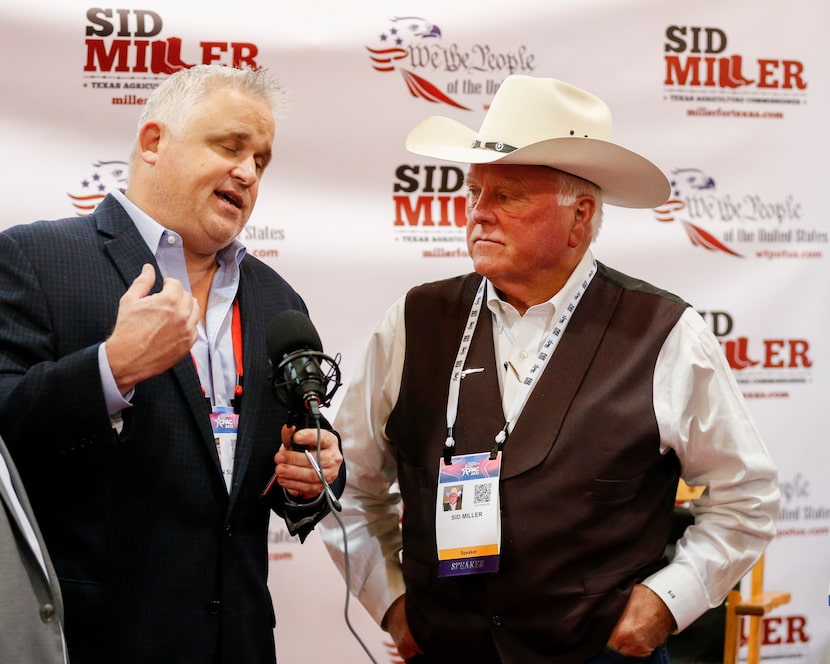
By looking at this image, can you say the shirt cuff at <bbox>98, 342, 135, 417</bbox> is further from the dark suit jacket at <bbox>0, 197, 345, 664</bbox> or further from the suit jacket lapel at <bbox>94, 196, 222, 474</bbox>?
the suit jacket lapel at <bbox>94, 196, 222, 474</bbox>

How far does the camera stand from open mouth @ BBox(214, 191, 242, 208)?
2291 millimetres

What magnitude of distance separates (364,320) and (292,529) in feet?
5.00

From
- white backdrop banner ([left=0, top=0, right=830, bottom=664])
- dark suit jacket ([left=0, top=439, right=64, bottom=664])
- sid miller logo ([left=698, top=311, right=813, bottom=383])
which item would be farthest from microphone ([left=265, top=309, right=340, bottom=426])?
sid miller logo ([left=698, top=311, right=813, bottom=383])

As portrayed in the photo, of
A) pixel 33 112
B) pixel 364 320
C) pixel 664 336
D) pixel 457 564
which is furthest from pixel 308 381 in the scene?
pixel 33 112

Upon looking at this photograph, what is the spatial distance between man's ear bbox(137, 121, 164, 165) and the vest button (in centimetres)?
101

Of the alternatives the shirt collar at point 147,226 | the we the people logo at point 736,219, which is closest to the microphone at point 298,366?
the shirt collar at point 147,226

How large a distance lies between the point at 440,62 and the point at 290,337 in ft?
6.72

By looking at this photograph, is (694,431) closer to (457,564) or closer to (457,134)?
(457,564)

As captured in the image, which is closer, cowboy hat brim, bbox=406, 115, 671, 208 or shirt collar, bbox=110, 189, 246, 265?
shirt collar, bbox=110, 189, 246, 265

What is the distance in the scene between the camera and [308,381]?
1911mm

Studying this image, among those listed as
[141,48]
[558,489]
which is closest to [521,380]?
[558,489]

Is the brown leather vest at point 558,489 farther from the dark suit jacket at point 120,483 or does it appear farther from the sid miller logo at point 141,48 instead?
the sid miller logo at point 141,48

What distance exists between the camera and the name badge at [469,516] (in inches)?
94.3

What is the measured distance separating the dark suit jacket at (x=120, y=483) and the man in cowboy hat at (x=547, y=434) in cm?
46
